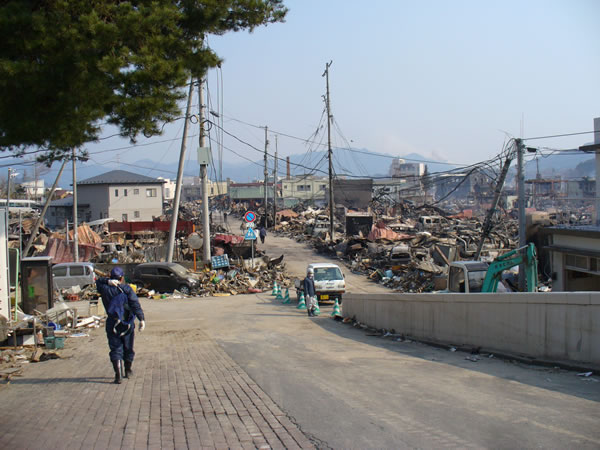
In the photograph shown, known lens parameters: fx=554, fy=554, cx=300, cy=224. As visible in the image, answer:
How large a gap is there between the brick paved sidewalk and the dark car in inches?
634

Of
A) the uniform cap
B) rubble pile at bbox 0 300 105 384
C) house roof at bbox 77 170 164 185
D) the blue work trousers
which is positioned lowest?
rubble pile at bbox 0 300 105 384

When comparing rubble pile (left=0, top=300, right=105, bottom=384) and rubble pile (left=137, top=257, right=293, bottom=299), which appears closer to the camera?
rubble pile (left=0, top=300, right=105, bottom=384)

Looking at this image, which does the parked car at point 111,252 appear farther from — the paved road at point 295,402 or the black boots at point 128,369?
the black boots at point 128,369

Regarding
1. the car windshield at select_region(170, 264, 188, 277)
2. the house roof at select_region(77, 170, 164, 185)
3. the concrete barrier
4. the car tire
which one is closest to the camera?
the concrete barrier

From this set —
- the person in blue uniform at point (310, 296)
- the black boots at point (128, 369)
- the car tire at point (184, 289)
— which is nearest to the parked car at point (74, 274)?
the car tire at point (184, 289)

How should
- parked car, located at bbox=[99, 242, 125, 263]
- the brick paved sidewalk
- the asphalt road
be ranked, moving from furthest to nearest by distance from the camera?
parked car, located at bbox=[99, 242, 125, 263] → the asphalt road → the brick paved sidewalk

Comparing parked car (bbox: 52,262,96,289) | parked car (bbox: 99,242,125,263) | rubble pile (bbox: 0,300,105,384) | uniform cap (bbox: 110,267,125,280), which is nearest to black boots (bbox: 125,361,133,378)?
uniform cap (bbox: 110,267,125,280)

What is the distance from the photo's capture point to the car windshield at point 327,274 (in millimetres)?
22906

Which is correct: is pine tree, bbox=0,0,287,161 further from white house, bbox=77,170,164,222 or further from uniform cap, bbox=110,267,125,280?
white house, bbox=77,170,164,222

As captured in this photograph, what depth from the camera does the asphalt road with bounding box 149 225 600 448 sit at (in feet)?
17.3

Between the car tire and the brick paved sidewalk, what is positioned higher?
the brick paved sidewalk

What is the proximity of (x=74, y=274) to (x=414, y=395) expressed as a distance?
2237 cm

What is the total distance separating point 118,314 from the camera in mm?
7457

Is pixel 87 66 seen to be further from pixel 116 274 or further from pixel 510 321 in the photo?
pixel 510 321
